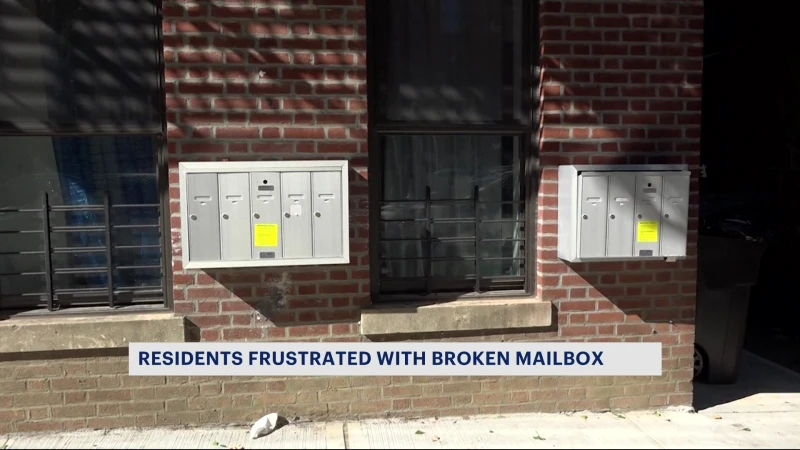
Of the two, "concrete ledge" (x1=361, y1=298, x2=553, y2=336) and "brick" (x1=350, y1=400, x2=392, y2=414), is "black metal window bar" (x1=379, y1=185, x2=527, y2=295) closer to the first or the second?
"concrete ledge" (x1=361, y1=298, x2=553, y2=336)

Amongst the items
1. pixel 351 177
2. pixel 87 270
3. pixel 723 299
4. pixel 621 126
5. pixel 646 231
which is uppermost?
pixel 621 126

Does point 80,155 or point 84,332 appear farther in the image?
point 80,155

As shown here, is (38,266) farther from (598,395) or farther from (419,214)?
(598,395)

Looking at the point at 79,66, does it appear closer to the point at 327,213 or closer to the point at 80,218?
the point at 80,218

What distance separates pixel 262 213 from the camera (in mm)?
3508

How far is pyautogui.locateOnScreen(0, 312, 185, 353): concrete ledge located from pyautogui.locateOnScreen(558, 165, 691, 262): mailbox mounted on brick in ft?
8.02

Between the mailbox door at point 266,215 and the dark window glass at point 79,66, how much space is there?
32.8 inches

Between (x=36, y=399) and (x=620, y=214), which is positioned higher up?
(x=620, y=214)

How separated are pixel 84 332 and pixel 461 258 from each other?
7.67ft

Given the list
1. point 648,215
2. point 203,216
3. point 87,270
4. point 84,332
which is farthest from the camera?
point 87,270

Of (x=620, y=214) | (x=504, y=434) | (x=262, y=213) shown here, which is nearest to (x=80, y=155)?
(x=262, y=213)

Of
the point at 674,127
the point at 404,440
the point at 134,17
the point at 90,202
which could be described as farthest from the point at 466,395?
the point at 134,17

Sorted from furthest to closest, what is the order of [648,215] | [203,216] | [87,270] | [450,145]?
[450,145] → [87,270] → [648,215] → [203,216]

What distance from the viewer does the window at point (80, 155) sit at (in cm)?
370
